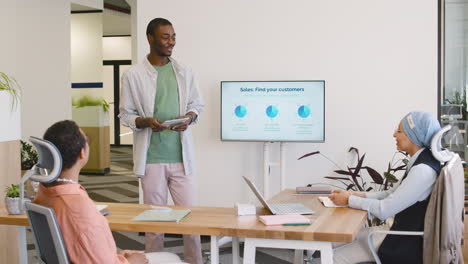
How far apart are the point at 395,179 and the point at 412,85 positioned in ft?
3.11

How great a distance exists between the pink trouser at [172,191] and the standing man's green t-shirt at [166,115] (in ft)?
0.20

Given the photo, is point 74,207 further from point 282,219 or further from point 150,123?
point 150,123

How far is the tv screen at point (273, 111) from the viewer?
18.7 feet

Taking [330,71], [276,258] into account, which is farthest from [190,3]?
[276,258]

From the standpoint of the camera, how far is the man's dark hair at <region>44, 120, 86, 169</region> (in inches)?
99.3

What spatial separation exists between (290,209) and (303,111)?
2330mm

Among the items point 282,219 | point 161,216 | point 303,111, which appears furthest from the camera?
point 303,111

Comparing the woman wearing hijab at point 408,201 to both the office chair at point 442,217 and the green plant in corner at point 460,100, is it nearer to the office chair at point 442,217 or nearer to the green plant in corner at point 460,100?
the office chair at point 442,217

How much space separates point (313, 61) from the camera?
5.97m

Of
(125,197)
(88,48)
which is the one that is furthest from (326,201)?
(88,48)

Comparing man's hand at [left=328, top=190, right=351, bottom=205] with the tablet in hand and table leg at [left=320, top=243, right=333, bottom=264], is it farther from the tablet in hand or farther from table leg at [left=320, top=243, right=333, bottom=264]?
the tablet in hand

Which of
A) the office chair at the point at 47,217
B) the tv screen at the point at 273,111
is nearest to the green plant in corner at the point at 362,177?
the tv screen at the point at 273,111

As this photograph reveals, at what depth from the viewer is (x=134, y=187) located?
1012cm

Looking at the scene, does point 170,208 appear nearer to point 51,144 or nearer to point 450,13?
point 51,144
